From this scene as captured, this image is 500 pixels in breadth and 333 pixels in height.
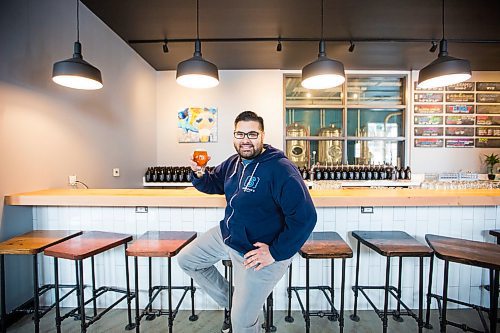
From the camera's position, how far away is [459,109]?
181 inches

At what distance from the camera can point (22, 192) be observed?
6.93 feet

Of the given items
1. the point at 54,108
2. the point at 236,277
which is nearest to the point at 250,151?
the point at 236,277

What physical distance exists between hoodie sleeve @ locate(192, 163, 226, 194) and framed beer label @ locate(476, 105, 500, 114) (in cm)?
502

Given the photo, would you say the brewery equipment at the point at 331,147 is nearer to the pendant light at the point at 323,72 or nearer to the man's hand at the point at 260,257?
the pendant light at the point at 323,72

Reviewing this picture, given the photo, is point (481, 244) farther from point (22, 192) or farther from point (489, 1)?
point (22, 192)

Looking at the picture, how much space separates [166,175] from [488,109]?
5446 mm

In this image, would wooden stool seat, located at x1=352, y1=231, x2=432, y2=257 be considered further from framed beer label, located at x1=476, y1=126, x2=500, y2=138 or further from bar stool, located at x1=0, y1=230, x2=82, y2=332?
framed beer label, located at x1=476, y1=126, x2=500, y2=138

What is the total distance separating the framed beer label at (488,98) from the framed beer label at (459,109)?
19 centimetres

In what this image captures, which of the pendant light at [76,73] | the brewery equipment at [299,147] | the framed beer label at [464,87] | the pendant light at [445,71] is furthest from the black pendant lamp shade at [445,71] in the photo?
the framed beer label at [464,87]

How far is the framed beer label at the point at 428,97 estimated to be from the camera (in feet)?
15.1

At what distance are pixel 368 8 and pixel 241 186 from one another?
98.7 inches

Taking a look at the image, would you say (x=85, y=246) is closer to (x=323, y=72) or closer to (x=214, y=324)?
(x=214, y=324)

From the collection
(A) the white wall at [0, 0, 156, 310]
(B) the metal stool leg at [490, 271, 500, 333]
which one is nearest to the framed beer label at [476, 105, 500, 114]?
(B) the metal stool leg at [490, 271, 500, 333]

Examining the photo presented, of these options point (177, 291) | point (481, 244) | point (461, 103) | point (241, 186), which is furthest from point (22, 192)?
point (461, 103)
